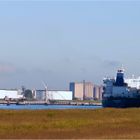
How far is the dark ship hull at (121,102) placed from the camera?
13500cm

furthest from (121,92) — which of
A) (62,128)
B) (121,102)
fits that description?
(62,128)

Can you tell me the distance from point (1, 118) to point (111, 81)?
338 feet

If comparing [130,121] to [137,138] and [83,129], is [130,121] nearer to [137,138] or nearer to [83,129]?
[83,129]

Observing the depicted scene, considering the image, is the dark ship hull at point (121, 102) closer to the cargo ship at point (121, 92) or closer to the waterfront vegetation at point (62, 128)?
the cargo ship at point (121, 92)

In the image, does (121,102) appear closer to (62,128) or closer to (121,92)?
(121,92)

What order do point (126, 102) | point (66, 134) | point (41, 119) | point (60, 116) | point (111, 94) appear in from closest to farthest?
point (66, 134) < point (41, 119) < point (60, 116) < point (126, 102) < point (111, 94)

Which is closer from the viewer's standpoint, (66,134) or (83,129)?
(66,134)

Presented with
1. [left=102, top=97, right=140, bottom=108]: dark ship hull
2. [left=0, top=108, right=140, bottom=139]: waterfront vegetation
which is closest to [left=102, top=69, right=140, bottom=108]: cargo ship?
[left=102, top=97, right=140, bottom=108]: dark ship hull

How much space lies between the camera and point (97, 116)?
6144 cm

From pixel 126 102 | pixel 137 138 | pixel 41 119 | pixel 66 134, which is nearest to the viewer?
pixel 137 138

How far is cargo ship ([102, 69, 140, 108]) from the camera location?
13730 centimetres

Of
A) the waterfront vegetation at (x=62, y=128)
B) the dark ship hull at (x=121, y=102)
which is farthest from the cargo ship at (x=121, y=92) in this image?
the waterfront vegetation at (x=62, y=128)

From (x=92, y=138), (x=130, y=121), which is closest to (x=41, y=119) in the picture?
(x=130, y=121)

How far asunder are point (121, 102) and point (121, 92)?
4.89m
